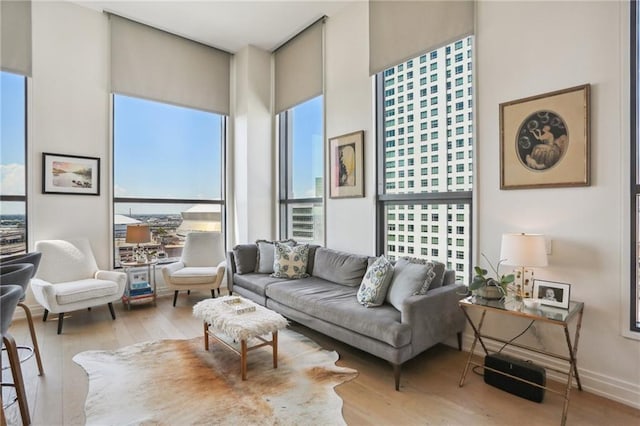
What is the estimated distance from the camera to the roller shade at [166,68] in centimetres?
450

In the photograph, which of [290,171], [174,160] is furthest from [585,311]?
[174,160]

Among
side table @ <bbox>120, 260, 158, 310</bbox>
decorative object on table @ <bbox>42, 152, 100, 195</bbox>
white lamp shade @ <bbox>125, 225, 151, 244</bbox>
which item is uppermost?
decorative object on table @ <bbox>42, 152, 100, 195</bbox>

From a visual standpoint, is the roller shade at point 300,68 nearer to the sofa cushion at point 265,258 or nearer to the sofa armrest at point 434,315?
the sofa cushion at point 265,258

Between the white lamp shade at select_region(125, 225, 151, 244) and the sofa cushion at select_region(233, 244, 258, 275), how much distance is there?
3.72 feet

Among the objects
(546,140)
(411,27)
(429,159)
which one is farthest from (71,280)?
(546,140)

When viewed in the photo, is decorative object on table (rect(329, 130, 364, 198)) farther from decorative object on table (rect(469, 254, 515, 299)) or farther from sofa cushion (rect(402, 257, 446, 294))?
decorative object on table (rect(469, 254, 515, 299))

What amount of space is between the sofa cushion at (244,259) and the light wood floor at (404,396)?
135 cm

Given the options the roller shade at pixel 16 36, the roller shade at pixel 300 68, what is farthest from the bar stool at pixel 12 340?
the roller shade at pixel 300 68

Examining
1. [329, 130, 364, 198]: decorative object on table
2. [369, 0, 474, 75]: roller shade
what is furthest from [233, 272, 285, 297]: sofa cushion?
[369, 0, 474, 75]: roller shade

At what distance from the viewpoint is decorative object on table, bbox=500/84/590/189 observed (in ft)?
7.79

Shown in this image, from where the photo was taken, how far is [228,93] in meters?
5.52

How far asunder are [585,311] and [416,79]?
257 centimetres

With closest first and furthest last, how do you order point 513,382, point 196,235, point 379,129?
point 513,382 < point 379,129 < point 196,235

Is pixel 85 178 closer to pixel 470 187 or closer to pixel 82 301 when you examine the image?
pixel 82 301
